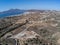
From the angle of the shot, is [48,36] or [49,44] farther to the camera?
[48,36]

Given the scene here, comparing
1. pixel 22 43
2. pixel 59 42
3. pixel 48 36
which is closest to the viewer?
pixel 22 43

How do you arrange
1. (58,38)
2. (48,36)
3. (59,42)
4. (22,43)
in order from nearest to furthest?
(22,43) < (59,42) < (58,38) < (48,36)

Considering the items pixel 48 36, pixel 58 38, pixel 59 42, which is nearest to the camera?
pixel 59 42

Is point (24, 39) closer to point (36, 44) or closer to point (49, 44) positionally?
point (36, 44)

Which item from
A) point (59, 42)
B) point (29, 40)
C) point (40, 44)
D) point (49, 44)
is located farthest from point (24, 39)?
point (59, 42)

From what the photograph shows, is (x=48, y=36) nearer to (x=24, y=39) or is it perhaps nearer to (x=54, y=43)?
(x=54, y=43)

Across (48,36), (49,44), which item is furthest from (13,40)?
(48,36)

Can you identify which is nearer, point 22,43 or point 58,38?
point 22,43

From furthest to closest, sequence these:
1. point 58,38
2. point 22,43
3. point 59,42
A: point 58,38 < point 59,42 < point 22,43
